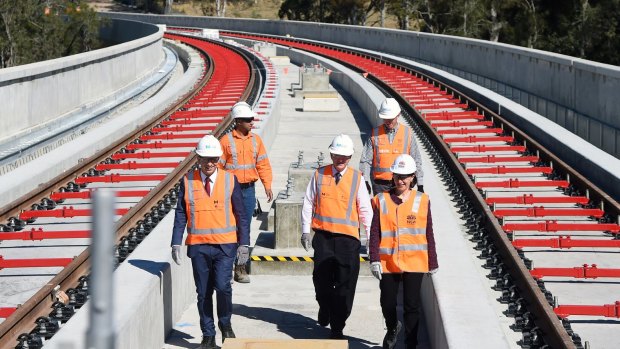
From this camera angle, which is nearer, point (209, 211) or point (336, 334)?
point (209, 211)

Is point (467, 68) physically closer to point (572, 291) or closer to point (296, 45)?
point (296, 45)

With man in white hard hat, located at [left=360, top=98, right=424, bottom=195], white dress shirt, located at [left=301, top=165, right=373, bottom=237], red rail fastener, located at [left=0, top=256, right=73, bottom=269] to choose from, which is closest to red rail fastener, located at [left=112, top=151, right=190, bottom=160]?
red rail fastener, located at [left=0, top=256, right=73, bottom=269]

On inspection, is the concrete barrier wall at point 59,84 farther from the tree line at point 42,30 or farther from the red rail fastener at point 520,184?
the tree line at point 42,30

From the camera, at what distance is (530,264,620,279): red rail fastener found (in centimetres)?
1108

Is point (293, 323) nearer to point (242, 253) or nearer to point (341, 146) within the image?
point (242, 253)

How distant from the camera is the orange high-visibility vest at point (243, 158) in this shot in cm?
1172

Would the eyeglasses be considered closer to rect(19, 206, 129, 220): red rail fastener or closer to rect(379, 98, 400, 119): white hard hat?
rect(379, 98, 400, 119): white hard hat

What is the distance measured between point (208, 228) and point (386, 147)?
2.76m

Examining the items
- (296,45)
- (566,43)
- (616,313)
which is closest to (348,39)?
(296,45)

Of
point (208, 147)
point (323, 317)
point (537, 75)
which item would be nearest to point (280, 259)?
point (323, 317)

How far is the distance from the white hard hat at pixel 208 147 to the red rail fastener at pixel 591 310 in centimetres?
299

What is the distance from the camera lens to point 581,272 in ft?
36.9

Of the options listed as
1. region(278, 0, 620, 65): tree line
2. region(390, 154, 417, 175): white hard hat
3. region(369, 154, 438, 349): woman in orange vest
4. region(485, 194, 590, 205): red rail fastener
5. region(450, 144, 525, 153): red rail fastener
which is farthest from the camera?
region(278, 0, 620, 65): tree line

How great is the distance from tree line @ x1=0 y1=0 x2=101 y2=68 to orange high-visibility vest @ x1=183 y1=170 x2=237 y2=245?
1559 inches
